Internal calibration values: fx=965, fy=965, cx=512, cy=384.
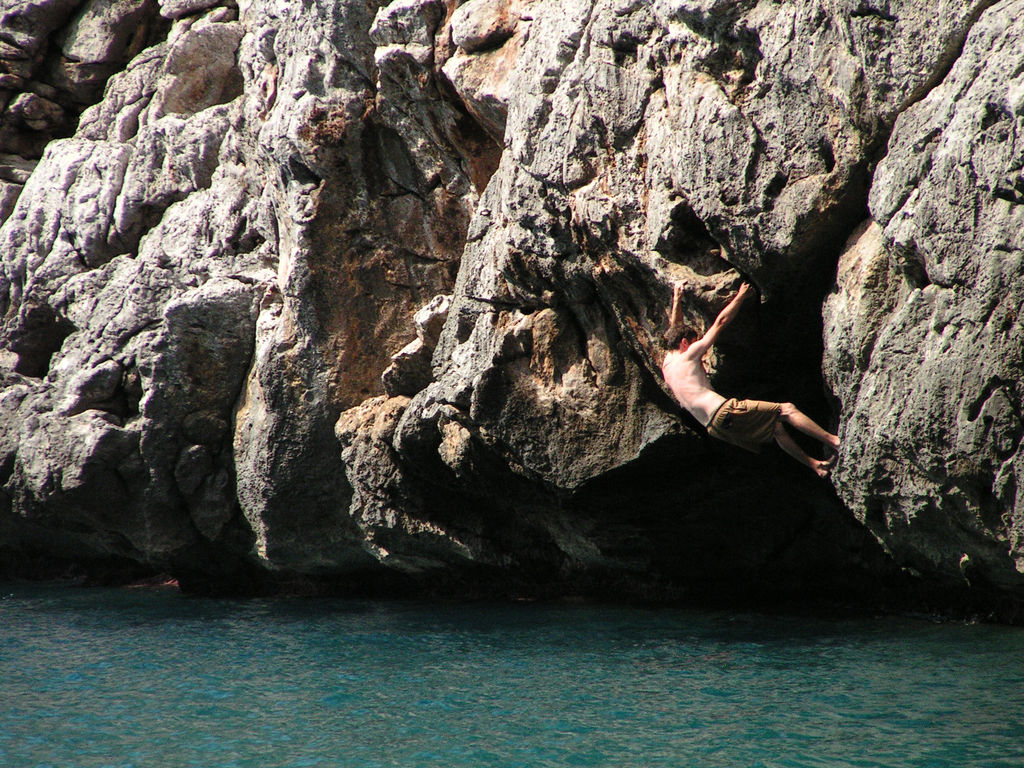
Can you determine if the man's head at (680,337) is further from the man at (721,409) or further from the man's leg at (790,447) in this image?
the man's leg at (790,447)

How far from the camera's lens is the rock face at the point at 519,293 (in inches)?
344

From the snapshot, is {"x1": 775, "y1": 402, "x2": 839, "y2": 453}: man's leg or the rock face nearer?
the rock face

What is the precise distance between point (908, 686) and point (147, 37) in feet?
68.6

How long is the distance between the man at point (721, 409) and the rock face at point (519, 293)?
40cm

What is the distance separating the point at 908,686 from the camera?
8.97 meters

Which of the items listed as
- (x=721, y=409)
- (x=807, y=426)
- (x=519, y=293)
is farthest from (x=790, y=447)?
(x=519, y=293)

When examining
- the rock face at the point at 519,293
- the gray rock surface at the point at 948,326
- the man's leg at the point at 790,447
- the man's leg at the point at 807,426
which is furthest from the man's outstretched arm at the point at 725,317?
the man's leg at the point at 790,447

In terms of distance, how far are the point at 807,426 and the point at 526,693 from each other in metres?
4.06

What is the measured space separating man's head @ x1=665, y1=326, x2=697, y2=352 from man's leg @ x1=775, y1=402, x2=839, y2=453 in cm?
124

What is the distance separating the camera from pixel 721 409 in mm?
10516

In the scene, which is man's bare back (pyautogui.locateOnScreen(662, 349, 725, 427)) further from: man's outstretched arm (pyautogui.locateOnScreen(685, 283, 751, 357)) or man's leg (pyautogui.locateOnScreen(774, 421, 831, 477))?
man's leg (pyautogui.locateOnScreen(774, 421, 831, 477))

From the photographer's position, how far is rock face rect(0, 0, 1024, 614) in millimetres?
8750

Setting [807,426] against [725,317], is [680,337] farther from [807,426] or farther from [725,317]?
[807,426]

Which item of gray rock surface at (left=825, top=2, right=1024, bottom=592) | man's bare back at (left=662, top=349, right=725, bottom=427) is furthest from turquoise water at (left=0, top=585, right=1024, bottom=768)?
man's bare back at (left=662, top=349, right=725, bottom=427)
